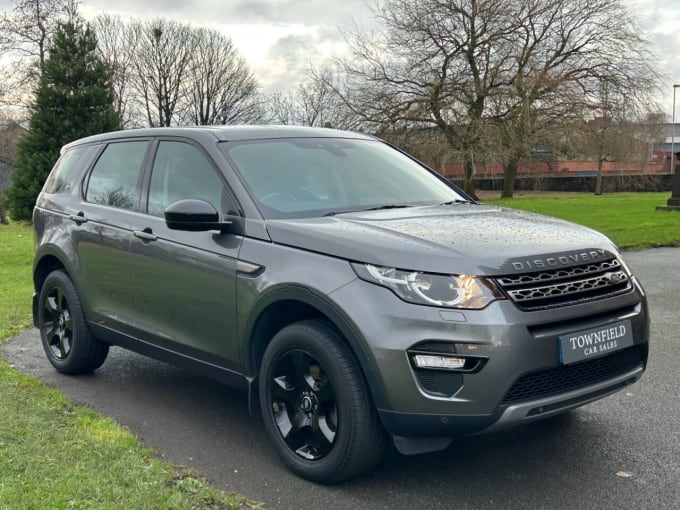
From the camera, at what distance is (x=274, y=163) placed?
4438mm

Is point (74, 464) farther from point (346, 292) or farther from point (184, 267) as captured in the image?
point (346, 292)

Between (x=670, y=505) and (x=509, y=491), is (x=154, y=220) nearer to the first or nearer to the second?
(x=509, y=491)

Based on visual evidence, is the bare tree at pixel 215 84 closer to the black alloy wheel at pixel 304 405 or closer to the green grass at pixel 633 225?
the green grass at pixel 633 225

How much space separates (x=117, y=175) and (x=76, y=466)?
2.29 meters

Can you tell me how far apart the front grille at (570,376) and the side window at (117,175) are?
2936 millimetres

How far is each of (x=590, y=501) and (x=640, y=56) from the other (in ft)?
104

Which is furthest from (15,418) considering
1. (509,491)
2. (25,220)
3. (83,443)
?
(25,220)

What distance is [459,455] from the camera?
13.1ft

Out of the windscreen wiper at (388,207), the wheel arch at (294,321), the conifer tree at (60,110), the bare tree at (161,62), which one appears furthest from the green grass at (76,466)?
the bare tree at (161,62)

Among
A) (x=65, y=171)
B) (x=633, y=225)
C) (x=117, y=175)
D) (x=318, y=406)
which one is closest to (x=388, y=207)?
(x=318, y=406)

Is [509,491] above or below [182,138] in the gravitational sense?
below

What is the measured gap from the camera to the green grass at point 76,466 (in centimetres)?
329

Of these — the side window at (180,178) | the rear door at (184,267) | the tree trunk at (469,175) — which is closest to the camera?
the rear door at (184,267)

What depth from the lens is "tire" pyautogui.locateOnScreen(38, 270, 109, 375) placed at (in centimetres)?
544
